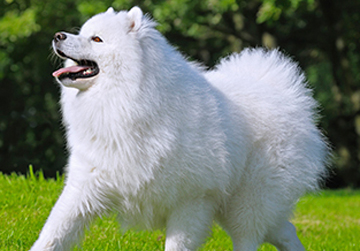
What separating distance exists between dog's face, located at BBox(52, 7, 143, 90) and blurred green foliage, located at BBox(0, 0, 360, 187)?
4844 mm

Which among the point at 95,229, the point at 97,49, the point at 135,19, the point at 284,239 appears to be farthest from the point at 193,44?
the point at 97,49

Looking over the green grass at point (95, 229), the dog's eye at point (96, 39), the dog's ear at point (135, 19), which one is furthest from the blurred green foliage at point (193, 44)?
the dog's ear at point (135, 19)

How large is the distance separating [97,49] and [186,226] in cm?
141

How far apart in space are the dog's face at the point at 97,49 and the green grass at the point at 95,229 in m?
1.50

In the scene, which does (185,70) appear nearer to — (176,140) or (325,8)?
(176,140)

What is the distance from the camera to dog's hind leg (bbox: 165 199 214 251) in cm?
343

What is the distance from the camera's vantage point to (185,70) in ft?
12.1

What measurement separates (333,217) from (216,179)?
4.60m

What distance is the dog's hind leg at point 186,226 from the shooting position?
343 centimetres

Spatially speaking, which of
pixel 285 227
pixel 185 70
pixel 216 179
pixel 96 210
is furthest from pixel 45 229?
pixel 285 227

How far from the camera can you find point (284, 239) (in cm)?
428

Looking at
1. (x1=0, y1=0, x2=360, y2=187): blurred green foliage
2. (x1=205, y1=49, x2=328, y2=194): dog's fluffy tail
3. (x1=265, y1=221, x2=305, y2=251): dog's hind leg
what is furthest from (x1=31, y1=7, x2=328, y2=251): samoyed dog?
(x1=0, y1=0, x2=360, y2=187): blurred green foliage

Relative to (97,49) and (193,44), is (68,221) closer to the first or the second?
(97,49)

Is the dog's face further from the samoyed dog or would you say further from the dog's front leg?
the dog's front leg
